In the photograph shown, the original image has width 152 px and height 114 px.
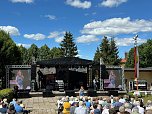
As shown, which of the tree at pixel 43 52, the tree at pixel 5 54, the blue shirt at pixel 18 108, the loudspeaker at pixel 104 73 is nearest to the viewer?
the blue shirt at pixel 18 108

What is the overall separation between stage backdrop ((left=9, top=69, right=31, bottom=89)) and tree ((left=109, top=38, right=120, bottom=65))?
120ft

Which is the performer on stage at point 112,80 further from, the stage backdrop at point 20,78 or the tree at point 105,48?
the tree at point 105,48

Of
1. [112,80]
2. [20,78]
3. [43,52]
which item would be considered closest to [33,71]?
[20,78]

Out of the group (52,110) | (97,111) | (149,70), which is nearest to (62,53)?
(149,70)

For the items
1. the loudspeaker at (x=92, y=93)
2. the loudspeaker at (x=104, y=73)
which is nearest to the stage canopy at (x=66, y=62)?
the loudspeaker at (x=104, y=73)

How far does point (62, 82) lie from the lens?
37.0 meters

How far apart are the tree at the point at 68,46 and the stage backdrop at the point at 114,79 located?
5700cm

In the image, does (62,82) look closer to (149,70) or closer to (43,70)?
(43,70)

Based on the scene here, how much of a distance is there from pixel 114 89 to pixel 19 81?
8816 millimetres

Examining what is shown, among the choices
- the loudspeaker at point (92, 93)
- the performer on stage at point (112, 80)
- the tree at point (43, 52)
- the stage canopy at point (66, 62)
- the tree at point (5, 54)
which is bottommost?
the loudspeaker at point (92, 93)

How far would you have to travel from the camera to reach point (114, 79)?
3512 cm

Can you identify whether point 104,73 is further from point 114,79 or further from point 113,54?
point 113,54

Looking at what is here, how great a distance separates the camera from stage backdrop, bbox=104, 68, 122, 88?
35062 mm

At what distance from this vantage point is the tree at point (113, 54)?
2741 inches
